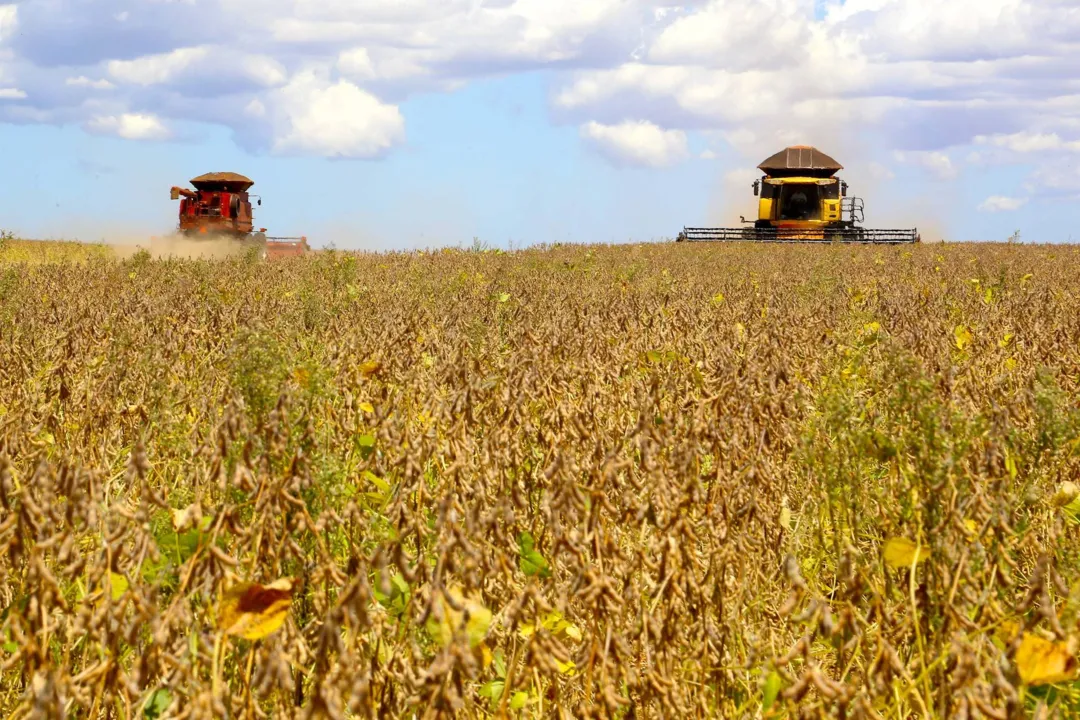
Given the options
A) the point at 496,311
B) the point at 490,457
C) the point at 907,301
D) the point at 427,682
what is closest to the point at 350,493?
the point at 490,457

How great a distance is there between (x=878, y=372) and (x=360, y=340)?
2337mm

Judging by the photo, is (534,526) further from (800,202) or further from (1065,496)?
(800,202)

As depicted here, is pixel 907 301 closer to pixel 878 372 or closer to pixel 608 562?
pixel 878 372

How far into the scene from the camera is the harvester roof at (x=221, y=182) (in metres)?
27.1

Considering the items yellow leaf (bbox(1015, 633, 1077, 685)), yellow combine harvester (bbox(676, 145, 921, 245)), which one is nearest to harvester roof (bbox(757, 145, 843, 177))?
yellow combine harvester (bbox(676, 145, 921, 245))

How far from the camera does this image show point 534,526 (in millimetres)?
3082

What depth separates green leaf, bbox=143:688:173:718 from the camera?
214 cm

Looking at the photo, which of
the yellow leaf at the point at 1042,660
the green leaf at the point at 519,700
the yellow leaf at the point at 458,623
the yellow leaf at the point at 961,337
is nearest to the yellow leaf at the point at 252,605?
the yellow leaf at the point at 458,623

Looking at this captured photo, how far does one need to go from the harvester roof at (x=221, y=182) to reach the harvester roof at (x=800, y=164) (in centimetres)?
1420

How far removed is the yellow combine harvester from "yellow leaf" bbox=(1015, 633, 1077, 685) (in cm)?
2651

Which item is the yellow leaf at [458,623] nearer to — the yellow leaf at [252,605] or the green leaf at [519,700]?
the yellow leaf at [252,605]

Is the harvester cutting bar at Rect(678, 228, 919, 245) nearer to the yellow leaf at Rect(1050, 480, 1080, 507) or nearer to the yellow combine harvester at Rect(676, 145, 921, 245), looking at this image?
the yellow combine harvester at Rect(676, 145, 921, 245)

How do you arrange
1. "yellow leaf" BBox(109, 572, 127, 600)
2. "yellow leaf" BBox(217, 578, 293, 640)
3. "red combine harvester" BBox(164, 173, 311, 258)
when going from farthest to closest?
"red combine harvester" BBox(164, 173, 311, 258)
"yellow leaf" BBox(109, 572, 127, 600)
"yellow leaf" BBox(217, 578, 293, 640)

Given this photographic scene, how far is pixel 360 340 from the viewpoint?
5.17 meters
